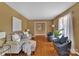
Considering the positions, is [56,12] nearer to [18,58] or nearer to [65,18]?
[65,18]

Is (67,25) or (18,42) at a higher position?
(67,25)

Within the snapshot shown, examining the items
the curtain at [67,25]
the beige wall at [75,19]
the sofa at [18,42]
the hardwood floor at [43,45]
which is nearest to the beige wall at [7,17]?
the sofa at [18,42]

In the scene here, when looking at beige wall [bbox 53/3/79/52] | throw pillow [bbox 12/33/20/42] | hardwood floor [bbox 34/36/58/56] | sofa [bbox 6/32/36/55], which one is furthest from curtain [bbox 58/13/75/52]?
throw pillow [bbox 12/33/20/42]

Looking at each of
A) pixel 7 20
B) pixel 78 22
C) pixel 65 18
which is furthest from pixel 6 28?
pixel 78 22

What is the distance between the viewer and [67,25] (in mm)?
3639

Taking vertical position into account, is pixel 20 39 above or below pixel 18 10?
below

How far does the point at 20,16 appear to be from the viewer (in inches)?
128

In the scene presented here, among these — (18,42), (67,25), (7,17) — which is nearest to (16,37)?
(18,42)

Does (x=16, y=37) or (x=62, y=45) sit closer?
(x=62, y=45)

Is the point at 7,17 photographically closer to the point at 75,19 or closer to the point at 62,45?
the point at 62,45

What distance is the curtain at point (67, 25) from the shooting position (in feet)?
10.9

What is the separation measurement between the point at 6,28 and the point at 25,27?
0.51m

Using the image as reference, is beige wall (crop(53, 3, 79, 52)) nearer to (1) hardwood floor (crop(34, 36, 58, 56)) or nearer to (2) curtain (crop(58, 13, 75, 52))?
(2) curtain (crop(58, 13, 75, 52))

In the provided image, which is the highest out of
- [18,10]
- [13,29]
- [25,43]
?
[18,10]
